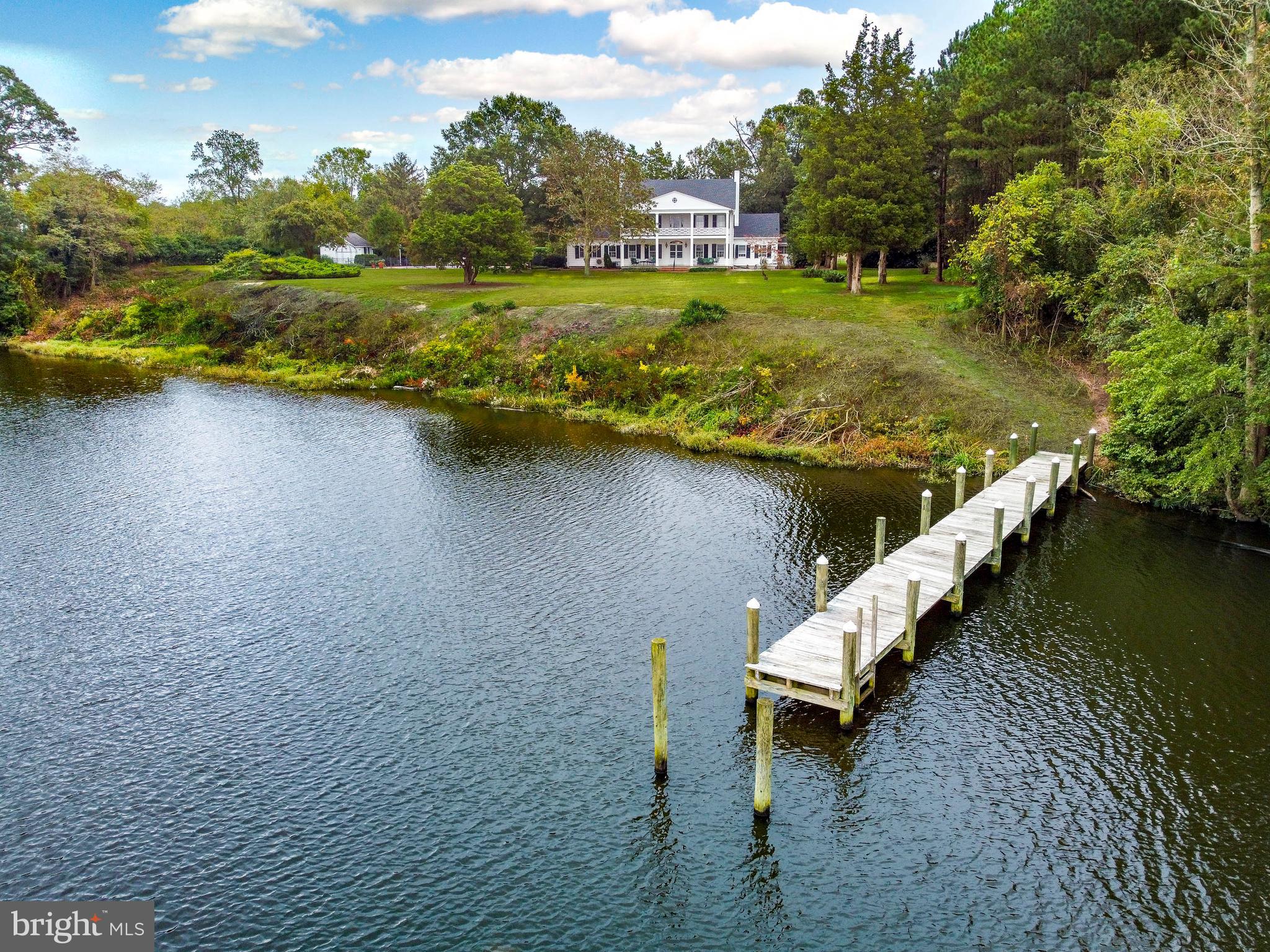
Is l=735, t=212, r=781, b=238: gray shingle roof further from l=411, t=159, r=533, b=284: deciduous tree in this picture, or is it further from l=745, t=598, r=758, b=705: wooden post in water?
l=745, t=598, r=758, b=705: wooden post in water

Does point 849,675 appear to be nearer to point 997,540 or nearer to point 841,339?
point 997,540

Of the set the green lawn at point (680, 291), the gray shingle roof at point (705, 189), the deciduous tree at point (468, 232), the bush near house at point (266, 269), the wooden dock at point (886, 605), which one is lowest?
the wooden dock at point (886, 605)

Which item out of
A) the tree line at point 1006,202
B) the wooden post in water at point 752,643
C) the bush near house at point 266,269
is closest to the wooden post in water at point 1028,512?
the tree line at point 1006,202

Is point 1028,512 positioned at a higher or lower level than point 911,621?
higher

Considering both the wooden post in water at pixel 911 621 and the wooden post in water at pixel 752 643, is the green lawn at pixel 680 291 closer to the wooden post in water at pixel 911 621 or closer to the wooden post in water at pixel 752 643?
the wooden post in water at pixel 911 621

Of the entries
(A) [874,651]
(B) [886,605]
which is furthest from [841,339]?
(A) [874,651]

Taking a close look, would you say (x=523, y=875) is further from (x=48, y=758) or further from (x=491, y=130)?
(x=491, y=130)
